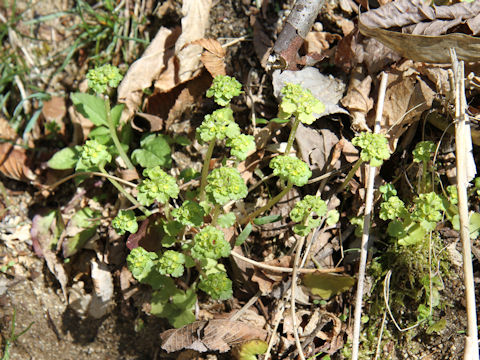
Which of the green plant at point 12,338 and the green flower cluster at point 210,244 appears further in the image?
the green plant at point 12,338

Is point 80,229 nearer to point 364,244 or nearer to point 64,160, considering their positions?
point 64,160

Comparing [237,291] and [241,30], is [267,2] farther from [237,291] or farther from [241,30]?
[237,291]

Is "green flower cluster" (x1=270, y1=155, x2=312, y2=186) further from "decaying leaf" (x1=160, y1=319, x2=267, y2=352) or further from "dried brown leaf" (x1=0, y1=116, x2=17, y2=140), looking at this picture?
"dried brown leaf" (x1=0, y1=116, x2=17, y2=140)

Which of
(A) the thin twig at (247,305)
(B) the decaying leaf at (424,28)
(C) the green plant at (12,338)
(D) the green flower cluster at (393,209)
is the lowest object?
(C) the green plant at (12,338)

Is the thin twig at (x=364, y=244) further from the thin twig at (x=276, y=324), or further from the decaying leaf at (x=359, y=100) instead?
the thin twig at (x=276, y=324)

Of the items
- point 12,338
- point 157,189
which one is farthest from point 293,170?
point 12,338

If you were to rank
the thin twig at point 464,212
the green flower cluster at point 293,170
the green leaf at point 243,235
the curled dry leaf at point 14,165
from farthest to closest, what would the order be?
the curled dry leaf at point 14,165, the green leaf at point 243,235, the green flower cluster at point 293,170, the thin twig at point 464,212

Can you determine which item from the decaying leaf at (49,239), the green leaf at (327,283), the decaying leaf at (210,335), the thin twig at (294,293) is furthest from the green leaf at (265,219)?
the decaying leaf at (49,239)

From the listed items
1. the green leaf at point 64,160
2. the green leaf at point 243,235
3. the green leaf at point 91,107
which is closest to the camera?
the green leaf at point 243,235
